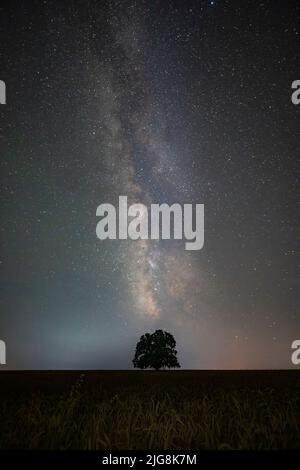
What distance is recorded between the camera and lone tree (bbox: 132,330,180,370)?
54000 mm

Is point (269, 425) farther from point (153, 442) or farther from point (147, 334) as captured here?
point (147, 334)

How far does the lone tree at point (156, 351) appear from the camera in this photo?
5400 centimetres

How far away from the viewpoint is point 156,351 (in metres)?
54.2

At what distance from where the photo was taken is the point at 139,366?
54562mm

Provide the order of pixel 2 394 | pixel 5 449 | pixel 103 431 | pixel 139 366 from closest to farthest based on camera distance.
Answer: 1. pixel 5 449
2. pixel 103 431
3. pixel 2 394
4. pixel 139 366

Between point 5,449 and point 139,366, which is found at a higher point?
point 139,366

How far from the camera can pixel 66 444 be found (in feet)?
18.8

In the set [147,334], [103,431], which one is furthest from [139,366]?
[103,431]

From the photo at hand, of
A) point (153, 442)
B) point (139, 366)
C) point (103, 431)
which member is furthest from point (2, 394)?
point (139, 366)
